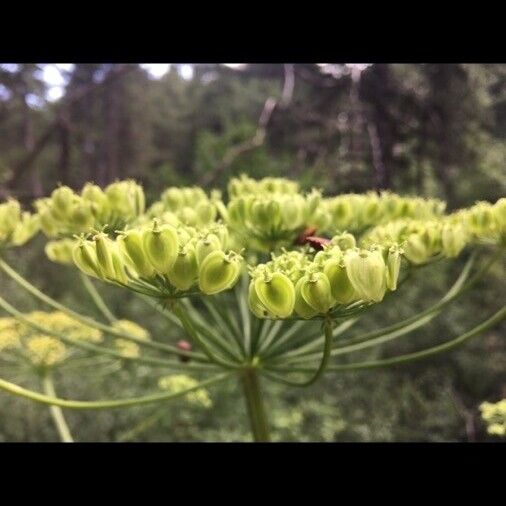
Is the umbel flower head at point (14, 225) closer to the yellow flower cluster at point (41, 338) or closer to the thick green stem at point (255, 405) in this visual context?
the yellow flower cluster at point (41, 338)

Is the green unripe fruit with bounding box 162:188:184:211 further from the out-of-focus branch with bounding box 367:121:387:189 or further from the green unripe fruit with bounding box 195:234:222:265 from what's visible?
the out-of-focus branch with bounding box 367:121:387:189

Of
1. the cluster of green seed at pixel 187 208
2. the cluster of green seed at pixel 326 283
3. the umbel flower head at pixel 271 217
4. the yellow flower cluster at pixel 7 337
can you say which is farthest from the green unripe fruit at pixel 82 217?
the yellow flower cluster at pixel 7 337

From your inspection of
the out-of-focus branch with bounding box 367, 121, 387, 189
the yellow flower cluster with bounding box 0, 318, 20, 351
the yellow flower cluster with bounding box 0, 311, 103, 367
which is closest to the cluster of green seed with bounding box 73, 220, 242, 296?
the yellow flower cluster with bounding box 0, 311, 103, 367

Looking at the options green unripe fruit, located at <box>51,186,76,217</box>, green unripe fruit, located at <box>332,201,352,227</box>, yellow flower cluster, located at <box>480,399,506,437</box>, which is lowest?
yellow flower cluster, located at <box>480,399,506,437</box>

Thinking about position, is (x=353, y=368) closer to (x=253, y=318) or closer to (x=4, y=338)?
(x=253, y=318)

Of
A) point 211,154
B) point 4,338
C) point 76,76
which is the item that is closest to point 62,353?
point 4,338

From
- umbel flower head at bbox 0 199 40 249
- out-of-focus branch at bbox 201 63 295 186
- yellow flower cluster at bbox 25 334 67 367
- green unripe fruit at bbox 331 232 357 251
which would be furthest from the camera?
out-of-focus branch at bbox 201 63 295 186
